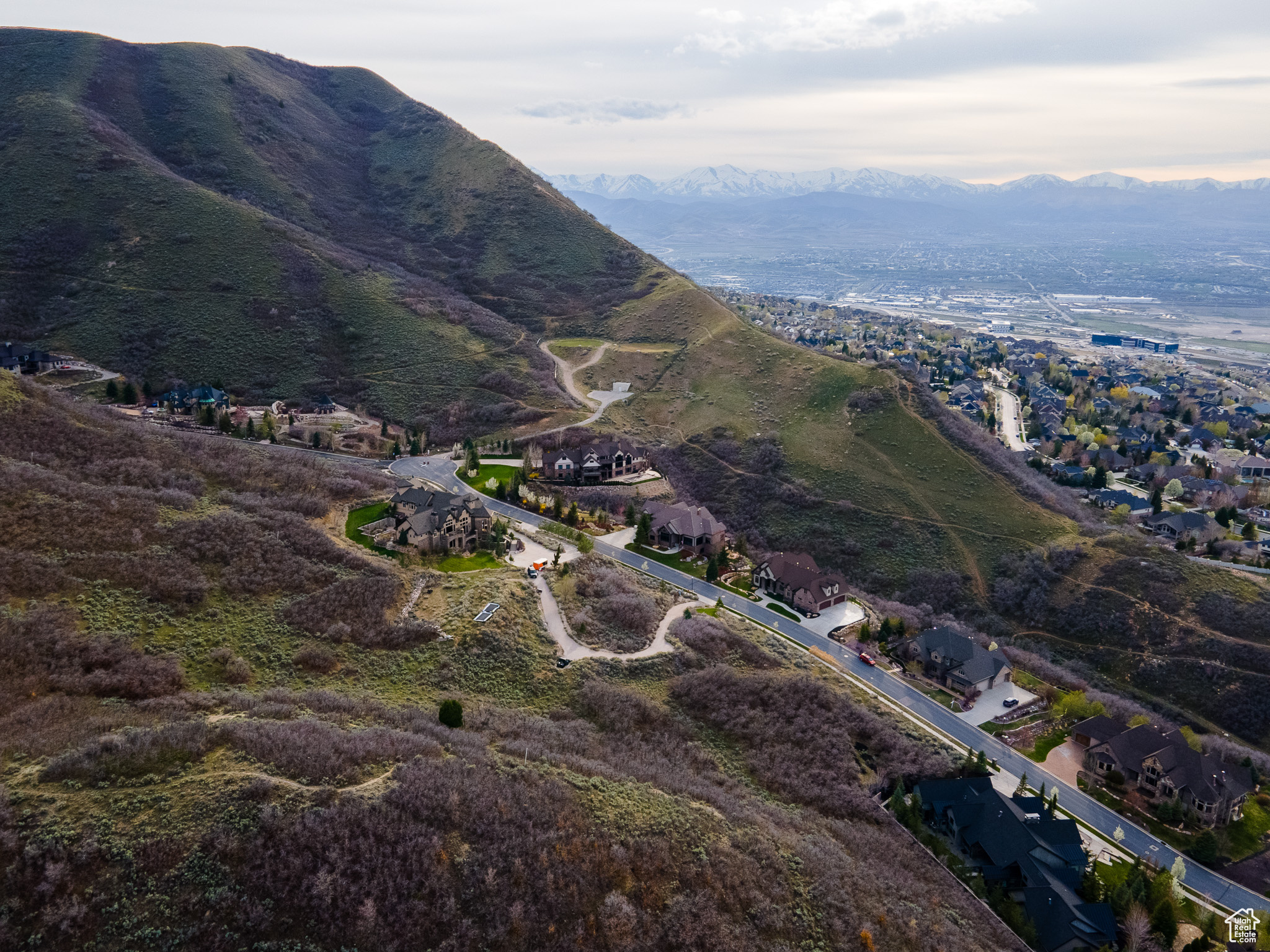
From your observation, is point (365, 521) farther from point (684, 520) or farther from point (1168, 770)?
point (1168, 770)

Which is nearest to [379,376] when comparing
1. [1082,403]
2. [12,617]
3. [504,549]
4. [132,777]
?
[504,549]

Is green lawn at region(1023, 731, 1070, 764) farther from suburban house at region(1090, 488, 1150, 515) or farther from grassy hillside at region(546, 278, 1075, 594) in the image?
suburban house at region(1090, 488, 1150, 515)

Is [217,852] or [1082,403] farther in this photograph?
[1082,403]

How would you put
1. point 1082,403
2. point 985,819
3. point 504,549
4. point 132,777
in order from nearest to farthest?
1. point 132,777
2. point 985,819
3. point 504,549
4. point 1082,403

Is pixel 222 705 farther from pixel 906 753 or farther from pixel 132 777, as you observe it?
pixel 906 753

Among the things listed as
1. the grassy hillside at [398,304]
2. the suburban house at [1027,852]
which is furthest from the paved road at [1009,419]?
the suburban house at [1027,852]

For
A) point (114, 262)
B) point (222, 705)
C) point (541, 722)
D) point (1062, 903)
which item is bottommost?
point (1062, 903)

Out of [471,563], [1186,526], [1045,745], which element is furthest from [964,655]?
[1186,526]
